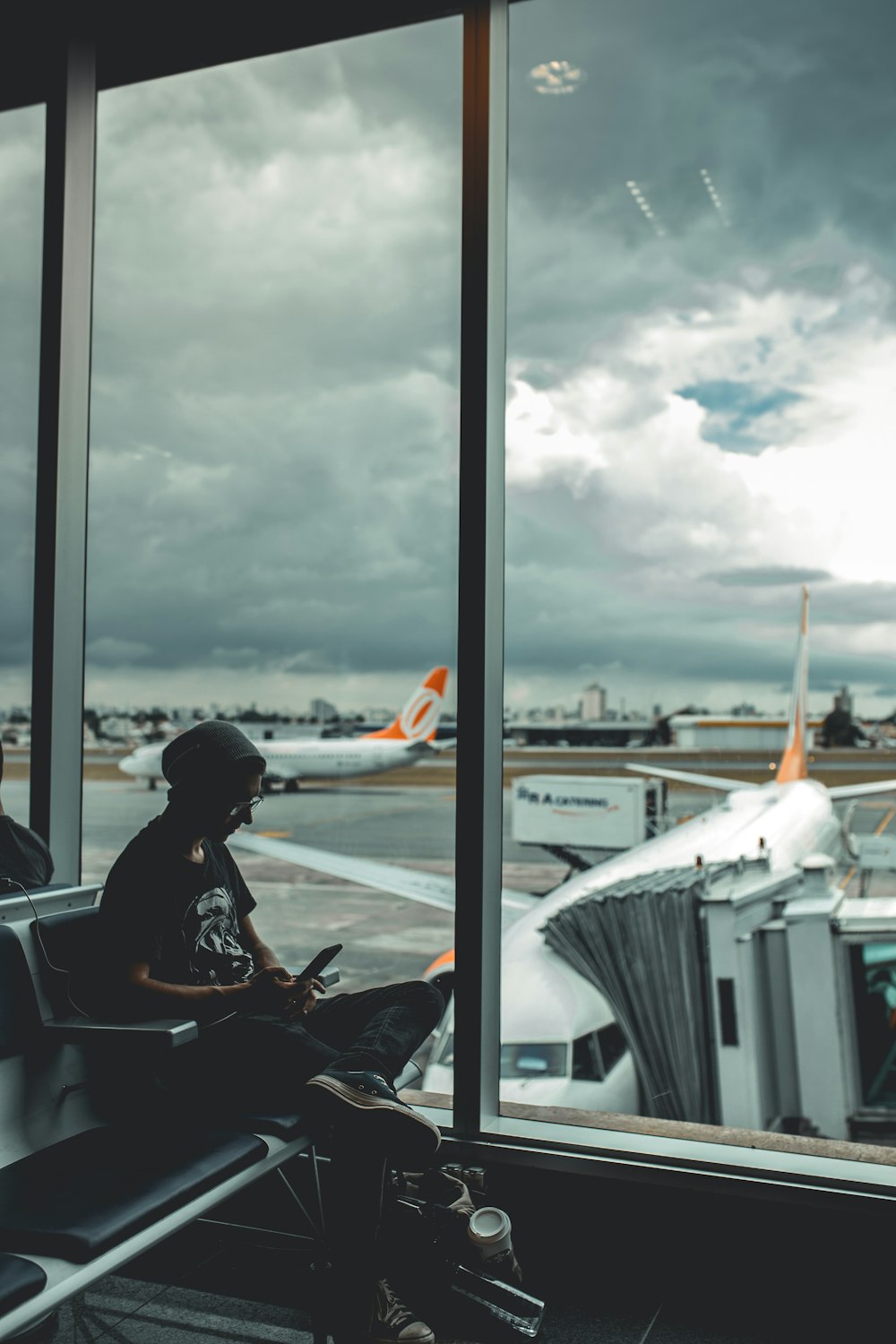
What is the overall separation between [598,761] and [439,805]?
8646 millimetres

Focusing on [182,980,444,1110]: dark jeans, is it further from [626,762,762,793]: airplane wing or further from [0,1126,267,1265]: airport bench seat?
[626,762,762,793]: airplane wing

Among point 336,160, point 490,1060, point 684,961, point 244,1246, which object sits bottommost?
point 684,961

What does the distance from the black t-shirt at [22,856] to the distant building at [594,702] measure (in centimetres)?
267

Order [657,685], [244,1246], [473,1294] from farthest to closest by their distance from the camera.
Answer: [657,685]
[244,1246]
[473,1294]

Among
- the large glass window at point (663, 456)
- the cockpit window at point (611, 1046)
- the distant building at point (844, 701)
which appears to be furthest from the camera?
the cockpit window at point (611, 1046)

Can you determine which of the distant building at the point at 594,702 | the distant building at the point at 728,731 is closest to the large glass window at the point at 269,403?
the distant building at the point at 594,702

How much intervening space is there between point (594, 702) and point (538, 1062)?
2.69 metres

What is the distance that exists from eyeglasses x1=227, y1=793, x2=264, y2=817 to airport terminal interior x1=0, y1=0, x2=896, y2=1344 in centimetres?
25

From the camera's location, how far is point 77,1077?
1604 millimetres

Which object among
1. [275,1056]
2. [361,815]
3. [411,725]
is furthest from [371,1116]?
[361,815]

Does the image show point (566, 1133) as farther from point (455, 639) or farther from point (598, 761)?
point (598, 761)

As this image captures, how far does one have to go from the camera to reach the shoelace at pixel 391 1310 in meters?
1.42

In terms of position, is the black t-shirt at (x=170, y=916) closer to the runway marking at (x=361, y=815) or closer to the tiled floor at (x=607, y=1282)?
the tiled floor at (x=607, y=1282)

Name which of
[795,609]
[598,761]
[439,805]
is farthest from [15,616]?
[795,609]
